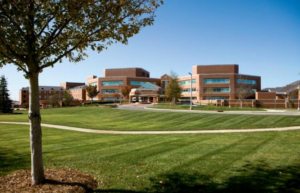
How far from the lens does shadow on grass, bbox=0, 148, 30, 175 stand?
7.57m

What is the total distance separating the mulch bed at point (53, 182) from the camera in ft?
18.5

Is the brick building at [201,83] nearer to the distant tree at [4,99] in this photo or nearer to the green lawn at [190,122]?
the distant tree at [4,99]

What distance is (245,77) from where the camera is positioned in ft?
250

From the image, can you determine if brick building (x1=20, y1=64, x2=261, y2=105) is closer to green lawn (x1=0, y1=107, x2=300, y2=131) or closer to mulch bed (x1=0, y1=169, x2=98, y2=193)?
green lawn (x1=0, y1=107, x2=300, y2=131)

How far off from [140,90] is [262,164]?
71831 millimetres

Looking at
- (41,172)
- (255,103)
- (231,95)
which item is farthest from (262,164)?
(231,95)

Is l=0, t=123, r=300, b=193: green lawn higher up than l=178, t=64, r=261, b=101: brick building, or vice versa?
l=178, t=64, r=261, b=101: brick building

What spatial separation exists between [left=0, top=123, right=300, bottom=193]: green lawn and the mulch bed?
41 cm

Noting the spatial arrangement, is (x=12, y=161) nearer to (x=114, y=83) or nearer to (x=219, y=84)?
(x=219, y=84)

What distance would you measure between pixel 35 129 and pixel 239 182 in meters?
5.70

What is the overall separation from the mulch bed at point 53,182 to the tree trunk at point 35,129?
0.95 feet

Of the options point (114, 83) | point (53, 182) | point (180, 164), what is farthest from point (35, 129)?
point (114, 83)

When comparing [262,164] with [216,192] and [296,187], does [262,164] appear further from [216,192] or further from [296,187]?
[216,192]

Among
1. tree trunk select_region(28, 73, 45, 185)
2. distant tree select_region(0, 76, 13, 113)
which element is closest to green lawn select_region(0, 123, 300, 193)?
tree trunk select_region(28, 73, 45, 185)
